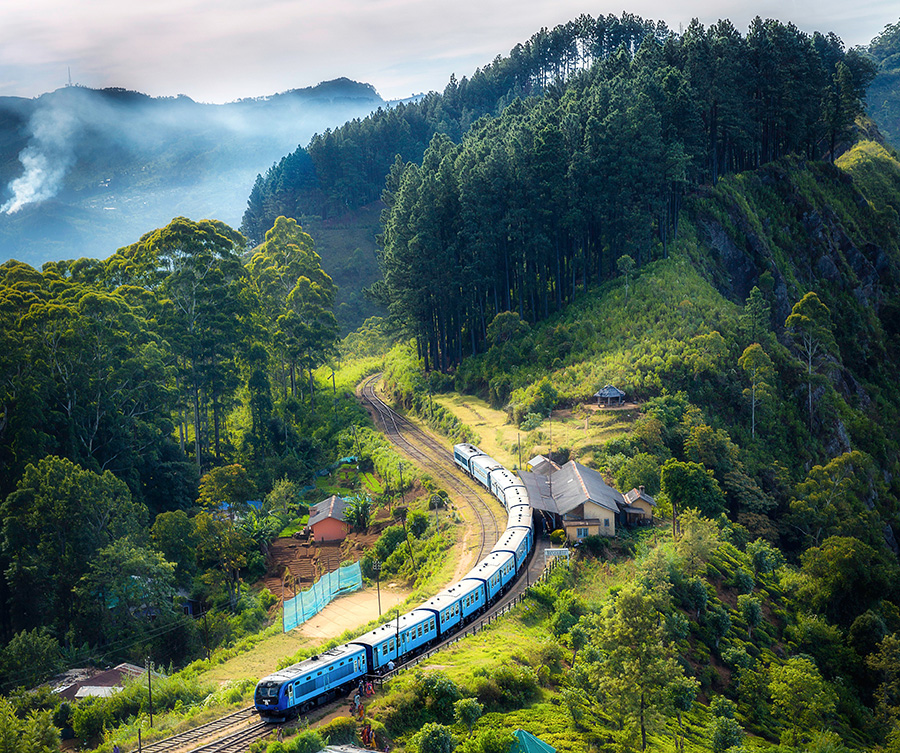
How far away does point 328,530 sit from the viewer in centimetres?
6400

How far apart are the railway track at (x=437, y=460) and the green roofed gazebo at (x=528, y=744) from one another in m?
20.9

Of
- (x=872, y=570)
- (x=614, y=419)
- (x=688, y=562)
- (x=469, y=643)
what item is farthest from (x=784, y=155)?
(x=469, y=643)

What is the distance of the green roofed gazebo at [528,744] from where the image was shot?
3039cm

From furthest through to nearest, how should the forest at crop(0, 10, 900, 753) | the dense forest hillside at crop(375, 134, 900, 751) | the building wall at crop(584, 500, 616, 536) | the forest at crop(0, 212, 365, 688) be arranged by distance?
the building wall at crop(584, 500, 616, 536), the forest at crop(0, 212, 365, 688), the forest at crop(0, 10, 900, 753), the dense forest hillside at crop(375, 134, 900, 751)

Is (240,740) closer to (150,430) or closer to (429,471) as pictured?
(429,471)

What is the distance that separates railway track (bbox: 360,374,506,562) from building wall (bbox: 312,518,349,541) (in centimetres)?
941

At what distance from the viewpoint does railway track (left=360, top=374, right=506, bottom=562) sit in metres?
57.2

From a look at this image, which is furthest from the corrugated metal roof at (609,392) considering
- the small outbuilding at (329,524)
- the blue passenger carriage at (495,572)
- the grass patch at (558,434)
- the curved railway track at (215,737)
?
the curved railway track at (215,737)

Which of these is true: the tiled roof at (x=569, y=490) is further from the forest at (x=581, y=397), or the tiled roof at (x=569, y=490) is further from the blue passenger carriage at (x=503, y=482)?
the forest at (x=581, y=397)

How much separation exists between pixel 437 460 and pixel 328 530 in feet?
43.1

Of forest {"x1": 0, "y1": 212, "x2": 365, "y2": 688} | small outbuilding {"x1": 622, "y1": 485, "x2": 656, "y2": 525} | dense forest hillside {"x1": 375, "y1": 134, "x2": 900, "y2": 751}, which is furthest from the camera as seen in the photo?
small outbuilding {"x1": 622, "y1": 485, "x2": 656, "y2": 525}

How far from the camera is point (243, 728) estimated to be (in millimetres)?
34344

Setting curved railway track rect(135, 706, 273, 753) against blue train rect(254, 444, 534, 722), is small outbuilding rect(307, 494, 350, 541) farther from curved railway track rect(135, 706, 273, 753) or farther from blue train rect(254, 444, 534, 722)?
curved railway track rect(135, 706, 273, 753)

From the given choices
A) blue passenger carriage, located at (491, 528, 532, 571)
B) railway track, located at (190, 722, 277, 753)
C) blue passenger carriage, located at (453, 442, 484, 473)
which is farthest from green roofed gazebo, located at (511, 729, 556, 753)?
blue passenger carriage, located at (453, 442, 484, 473)
